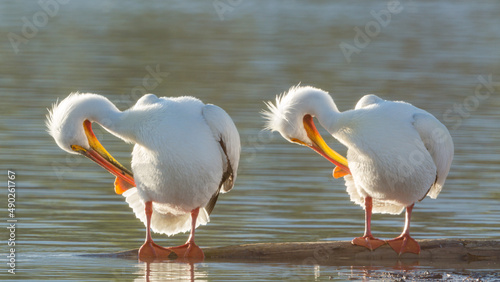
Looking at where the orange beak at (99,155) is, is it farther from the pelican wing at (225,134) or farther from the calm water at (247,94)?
the pelican wing at (225,134)

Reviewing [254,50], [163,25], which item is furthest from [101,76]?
[163,25]

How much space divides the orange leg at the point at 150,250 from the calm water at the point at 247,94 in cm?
15

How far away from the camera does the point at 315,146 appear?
10.3m

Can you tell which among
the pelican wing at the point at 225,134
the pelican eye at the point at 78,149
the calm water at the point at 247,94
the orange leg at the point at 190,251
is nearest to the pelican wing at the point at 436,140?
the calm water at the point at 247,94

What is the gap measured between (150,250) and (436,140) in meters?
2.67

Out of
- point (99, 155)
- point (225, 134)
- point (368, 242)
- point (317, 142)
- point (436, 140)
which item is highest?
point (99, 155)

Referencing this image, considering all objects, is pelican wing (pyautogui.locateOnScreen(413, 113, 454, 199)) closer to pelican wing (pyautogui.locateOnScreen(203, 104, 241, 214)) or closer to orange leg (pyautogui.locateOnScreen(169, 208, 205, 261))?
pelican wing (pyautogui.locateOnScreen(203, 104, 241, 214))

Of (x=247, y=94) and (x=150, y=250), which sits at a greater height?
(x=150, y=250)

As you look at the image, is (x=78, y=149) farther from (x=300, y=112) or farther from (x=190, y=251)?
(x=300, y=112)

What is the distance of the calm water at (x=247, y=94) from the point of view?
35.2 ft

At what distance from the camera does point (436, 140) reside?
32.4ft

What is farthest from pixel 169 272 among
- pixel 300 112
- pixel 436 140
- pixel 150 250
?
pixel 436 140

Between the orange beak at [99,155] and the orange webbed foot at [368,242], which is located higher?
the orange beak at [99,155]

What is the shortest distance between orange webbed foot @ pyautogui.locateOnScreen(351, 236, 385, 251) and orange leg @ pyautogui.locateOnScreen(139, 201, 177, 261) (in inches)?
61.7
